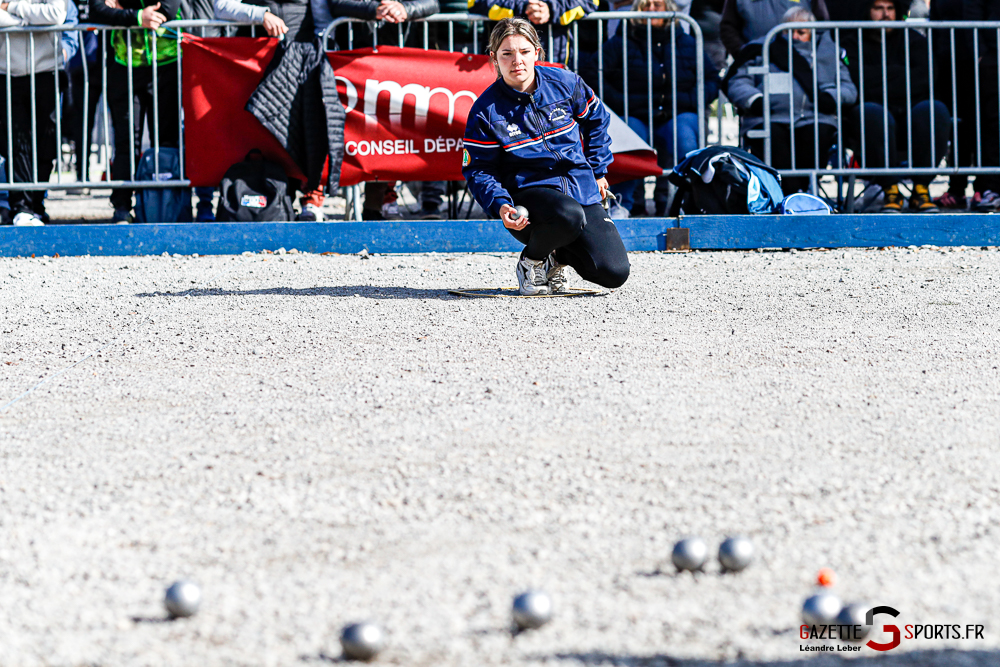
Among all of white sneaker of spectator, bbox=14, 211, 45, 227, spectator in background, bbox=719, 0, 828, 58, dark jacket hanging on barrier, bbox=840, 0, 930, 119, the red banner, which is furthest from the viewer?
spectator in background, bbox=719, 0, 828, 58

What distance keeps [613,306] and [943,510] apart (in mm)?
3205

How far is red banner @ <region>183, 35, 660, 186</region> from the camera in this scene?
852 cm

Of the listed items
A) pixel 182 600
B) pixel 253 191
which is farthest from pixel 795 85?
pixel 182 600

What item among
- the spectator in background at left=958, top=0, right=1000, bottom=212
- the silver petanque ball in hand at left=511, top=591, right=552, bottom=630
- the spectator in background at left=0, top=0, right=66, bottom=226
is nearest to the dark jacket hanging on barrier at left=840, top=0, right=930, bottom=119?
the spectator in background at left=958, top=0, right=1000, bottom=212

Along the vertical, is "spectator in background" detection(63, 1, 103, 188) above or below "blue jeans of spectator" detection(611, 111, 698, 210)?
above

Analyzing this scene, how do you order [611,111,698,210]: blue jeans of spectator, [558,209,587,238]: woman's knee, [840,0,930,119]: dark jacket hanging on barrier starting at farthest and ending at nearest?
[840,0,930,119]: dark jacket hanging on barrier → [611,111,698,210]: blue jeans of spectator → [558,209,587,238]: woman's knee

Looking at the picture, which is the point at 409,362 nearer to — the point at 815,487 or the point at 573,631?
the point at 815,487

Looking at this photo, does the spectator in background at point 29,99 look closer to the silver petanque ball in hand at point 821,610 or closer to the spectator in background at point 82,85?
the spectator in background at point 82,85

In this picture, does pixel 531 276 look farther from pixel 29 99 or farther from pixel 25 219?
pixel 29 99

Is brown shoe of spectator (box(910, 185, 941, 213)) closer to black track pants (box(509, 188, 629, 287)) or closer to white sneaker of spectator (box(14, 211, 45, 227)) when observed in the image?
black track pants (box(509, 188, 629, 287))

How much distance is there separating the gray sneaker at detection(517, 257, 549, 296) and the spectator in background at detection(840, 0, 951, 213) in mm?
3894

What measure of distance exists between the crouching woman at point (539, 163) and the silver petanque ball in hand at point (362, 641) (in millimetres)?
4024

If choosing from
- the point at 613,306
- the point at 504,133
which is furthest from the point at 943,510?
the point at 504,133

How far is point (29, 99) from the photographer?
348 inches
